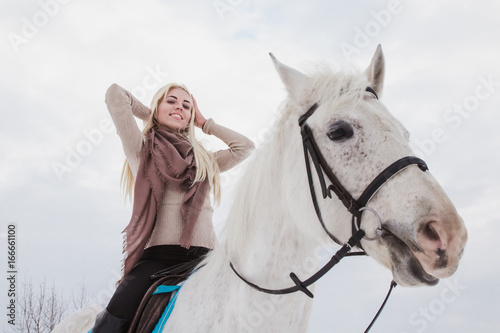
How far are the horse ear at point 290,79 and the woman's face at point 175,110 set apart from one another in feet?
4.85

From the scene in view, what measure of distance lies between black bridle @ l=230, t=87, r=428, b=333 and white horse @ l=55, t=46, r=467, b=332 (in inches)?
1.2

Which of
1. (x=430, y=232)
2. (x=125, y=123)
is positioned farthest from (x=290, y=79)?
(x=125, y=123)

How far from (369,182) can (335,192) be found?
180 millimetres

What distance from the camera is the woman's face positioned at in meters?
3.46

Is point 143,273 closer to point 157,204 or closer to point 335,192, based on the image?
point 157,204

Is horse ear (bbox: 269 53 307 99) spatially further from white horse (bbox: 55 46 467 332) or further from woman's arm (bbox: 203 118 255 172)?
woman's arm (bbox: 203 118 255 172)

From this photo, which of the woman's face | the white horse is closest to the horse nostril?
the white horse

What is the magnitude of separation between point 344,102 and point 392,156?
0.44 m

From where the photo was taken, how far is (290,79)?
2.25 metres

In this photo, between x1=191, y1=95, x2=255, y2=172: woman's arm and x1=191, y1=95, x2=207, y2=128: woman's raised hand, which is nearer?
x1=191, y1=95, x2=255, y2=172: woman's arm

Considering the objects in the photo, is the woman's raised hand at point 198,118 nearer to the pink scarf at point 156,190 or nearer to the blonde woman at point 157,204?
the blonde woman at point 157,204

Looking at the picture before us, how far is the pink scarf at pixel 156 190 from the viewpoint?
282 centimetres

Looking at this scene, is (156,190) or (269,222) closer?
(269,222)

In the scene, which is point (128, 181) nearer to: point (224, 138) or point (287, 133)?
point (224, 138)
